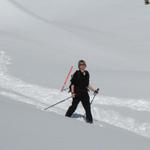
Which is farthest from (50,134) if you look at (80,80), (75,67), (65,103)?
(75,67)

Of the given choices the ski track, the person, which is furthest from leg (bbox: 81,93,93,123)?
the ski track

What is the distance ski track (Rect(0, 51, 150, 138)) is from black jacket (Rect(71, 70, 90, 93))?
Result: 1149mm

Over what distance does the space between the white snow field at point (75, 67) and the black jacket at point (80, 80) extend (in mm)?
816

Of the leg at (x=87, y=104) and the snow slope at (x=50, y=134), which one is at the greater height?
the leg at (x=87, y=104)

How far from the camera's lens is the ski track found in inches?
456

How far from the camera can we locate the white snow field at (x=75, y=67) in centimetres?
538

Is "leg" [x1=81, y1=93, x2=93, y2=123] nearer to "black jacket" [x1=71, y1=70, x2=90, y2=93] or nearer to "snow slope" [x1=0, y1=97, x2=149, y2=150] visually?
"black jacket" [x1=71, y1=70, x2=90, y2=93]

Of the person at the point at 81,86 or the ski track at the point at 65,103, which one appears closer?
the person at the point at 81,86

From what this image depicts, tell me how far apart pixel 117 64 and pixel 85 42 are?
14.9ft

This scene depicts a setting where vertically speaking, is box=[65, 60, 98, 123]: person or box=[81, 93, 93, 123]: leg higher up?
box=[65, 60, 98, 123]: person

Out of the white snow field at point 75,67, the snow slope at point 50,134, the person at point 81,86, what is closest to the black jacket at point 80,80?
the person at point 81,86

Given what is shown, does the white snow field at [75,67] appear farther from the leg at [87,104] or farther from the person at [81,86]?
the person at [81,86]

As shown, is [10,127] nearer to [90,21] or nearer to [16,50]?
[16,50]

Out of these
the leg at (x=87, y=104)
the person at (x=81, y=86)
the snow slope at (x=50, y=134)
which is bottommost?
the snow slope at (x=50, y=134)
